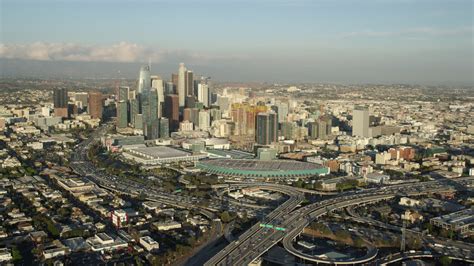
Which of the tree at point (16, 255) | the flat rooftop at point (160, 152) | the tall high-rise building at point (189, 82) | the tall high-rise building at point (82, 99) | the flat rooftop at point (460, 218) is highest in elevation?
the tall high-rise building at point (189, 82)

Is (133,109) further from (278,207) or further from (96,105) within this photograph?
(278,207)

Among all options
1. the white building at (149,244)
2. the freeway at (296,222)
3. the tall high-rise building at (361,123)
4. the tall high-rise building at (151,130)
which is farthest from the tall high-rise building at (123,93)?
the white building at (149,244)

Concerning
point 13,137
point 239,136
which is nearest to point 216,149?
point 239,136

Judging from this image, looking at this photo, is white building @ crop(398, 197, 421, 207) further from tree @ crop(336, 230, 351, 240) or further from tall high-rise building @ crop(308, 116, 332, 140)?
tall high-rise building @ crop(308, 116, 332, 140)

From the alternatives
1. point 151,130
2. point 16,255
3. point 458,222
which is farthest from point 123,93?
point 458,222

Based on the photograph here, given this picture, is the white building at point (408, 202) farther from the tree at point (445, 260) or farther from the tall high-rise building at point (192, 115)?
the tall high-rise building at point (192, 115)

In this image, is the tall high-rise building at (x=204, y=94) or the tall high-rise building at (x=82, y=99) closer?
the tall high-rise building at (x=204, y=94)

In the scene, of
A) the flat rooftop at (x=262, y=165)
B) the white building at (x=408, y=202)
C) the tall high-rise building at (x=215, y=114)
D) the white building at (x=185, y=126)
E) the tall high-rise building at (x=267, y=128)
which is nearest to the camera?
the white building at (x=408, y=202)
